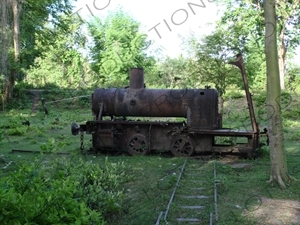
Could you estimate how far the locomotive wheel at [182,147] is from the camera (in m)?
11.3

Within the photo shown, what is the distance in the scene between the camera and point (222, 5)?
32.1m

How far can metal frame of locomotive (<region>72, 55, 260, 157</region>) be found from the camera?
36.8 ft

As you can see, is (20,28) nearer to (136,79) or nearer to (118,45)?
(118,45)

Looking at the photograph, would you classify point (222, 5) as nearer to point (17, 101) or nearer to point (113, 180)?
point (17, 101)

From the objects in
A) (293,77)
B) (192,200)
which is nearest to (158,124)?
(192,200)

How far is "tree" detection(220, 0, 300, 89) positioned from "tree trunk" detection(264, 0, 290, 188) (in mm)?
20199

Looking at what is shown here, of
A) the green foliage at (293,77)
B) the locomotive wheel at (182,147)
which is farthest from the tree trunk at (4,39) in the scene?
the green foliage at (293,77)

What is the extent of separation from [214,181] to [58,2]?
91.6 ft

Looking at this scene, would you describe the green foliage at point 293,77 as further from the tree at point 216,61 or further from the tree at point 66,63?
the tree at point 66,63

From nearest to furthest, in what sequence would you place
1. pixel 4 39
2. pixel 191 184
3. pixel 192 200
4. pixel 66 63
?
pixel 192 200 < pixel 191 184 < pixel 4 39 < pixel 66 63

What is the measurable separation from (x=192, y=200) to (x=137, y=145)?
16.5 feet

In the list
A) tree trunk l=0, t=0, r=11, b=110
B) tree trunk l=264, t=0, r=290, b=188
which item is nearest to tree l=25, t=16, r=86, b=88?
tree trunk l=0, t=0, r=11, b=110

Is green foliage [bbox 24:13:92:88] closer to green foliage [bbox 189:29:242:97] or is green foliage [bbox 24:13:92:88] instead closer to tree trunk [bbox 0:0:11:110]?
tree trunk [bbox 0:0:11:110]

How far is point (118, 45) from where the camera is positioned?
97.0 feet
